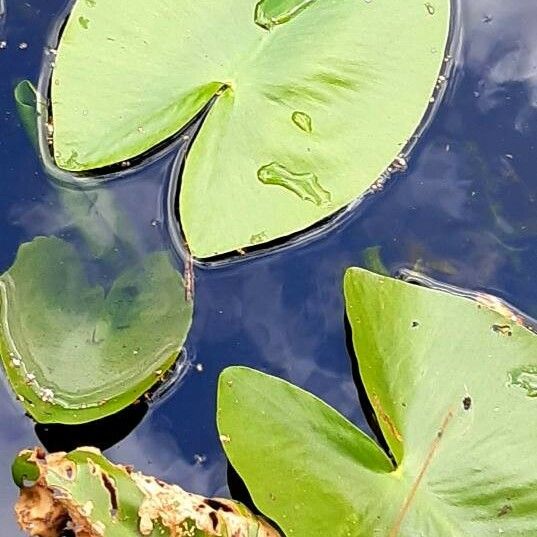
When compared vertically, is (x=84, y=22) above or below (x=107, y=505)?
above

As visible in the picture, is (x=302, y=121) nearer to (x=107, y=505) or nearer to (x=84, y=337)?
(x=84, y=337)

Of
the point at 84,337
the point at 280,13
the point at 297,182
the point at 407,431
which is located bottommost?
the point at 407,431

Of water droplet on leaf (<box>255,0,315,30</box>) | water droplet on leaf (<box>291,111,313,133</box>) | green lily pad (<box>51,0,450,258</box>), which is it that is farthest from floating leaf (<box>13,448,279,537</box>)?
water droplet on leaf (<box>255,0,315,30</box>)

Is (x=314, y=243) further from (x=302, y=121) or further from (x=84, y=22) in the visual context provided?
(x=84, y=22)

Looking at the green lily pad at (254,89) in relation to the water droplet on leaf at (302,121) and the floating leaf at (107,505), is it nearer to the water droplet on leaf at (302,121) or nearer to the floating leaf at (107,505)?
the water droplet on leaf at (302,121)

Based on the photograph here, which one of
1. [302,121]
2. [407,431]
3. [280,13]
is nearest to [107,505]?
[407,431]

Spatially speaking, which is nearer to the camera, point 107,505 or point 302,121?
point 107,505

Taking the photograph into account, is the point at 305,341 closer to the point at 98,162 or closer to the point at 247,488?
the point at 247,488
